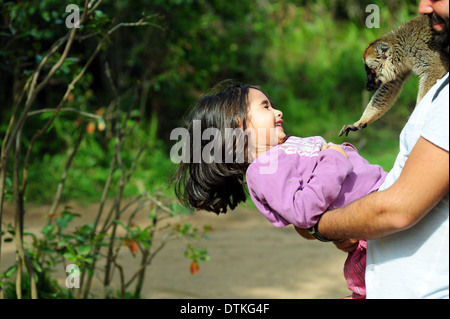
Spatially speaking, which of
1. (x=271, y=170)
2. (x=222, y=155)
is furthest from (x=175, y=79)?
(x=271, y=170)

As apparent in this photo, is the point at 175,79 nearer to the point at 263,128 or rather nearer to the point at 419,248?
the point at 263,128

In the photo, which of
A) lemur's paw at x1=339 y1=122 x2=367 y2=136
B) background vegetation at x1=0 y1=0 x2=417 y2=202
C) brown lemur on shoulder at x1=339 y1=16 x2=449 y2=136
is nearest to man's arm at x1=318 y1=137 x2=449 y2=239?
lemur's paw at x1=339 y1=122 x2=367 y2=136

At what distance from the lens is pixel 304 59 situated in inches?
449

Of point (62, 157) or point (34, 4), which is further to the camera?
point (62, 157)

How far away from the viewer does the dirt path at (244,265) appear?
14.1 feet

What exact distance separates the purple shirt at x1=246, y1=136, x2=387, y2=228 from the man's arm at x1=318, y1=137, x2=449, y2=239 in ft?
→ 0.46

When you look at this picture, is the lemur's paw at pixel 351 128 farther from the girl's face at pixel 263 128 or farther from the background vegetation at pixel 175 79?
the background vegetation at pixel 175 79

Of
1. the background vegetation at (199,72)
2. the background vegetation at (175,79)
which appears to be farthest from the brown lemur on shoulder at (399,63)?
the background vegetation at (199,72)

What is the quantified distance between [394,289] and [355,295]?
14.4 inches

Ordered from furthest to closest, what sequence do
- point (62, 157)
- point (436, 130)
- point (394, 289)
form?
1. point (62, 157)
2. point (394, 289)
3. point (436, 130)

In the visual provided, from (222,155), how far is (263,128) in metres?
0.19

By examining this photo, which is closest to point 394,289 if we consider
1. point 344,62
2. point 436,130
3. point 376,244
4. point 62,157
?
point 376,244
